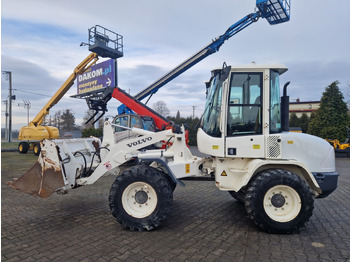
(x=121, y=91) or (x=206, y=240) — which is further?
(x=121, y=91)

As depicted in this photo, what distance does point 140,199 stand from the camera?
4254 millimetres

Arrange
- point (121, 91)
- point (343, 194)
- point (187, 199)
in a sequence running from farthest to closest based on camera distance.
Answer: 1. point (121, 91)
2. point (343, 194)
3. point (187, 199)

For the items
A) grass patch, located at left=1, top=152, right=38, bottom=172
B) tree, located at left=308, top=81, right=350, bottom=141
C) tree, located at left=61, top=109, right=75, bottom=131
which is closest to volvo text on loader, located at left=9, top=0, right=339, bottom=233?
grass patch, located at left=1, top=152, right=38, bottom=172

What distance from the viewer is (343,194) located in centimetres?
659

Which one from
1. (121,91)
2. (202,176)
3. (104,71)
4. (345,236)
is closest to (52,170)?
(202,176)

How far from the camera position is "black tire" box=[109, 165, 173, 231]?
13.5 ft

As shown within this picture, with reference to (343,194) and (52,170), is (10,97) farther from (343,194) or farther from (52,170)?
(343,194)

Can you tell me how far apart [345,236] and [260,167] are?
1620 mm

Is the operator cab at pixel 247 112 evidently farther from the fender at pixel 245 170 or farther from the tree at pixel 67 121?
the tree at pixel 67 121

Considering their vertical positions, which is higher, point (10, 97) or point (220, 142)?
point (10, 97)

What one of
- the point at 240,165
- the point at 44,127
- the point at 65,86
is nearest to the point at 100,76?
the point at 65,86

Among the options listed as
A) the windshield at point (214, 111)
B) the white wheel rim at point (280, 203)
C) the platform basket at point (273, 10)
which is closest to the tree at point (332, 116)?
the platform basket at point (273, 10)

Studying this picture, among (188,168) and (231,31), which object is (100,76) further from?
(188,168)

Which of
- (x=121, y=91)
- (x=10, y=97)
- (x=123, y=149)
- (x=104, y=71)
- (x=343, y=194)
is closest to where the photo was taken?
(x=123, y=149)
